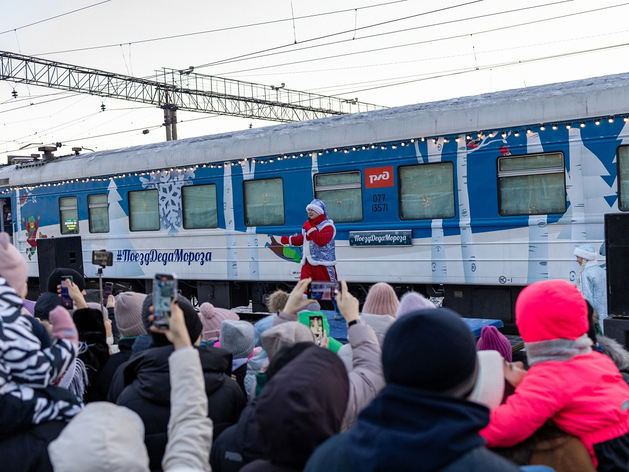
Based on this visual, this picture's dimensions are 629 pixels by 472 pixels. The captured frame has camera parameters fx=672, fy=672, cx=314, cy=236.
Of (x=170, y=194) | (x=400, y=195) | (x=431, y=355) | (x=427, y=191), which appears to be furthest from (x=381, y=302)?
(x=170, y=194)

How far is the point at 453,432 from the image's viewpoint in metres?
1.63

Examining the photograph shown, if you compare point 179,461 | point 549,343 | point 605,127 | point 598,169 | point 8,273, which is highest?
point 605,127

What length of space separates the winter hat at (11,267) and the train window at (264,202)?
8.02 m

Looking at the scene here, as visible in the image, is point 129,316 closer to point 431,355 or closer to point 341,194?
point 431,355

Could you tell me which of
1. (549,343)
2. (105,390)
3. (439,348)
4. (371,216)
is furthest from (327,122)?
(439,348)

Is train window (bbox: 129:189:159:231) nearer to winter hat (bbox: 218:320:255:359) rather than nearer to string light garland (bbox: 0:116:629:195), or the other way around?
string light garland (bbox: 0:116:629:195)

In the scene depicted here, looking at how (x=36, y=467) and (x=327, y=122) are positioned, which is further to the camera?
(x=327, y=122)

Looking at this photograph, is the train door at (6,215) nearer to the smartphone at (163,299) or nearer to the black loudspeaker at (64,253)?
the black loudspeaker at (64,253)

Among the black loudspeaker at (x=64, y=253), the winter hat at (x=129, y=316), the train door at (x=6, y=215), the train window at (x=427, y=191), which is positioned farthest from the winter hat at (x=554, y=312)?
the train door at (x=6, y=215)

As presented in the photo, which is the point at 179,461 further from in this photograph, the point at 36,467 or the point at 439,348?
the point at 439,348

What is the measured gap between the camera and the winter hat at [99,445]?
2.15m

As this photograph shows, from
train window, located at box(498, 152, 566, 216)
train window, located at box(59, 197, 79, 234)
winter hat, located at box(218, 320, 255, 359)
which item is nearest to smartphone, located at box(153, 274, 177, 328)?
winter hat, located at box(218, 320, 255, 359)

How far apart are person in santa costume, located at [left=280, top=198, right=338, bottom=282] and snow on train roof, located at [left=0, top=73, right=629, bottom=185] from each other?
Answer: 1686mm

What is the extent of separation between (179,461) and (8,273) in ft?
3.69
